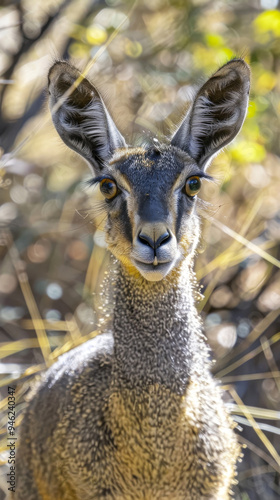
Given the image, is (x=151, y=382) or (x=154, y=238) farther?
(x=151, y=382)

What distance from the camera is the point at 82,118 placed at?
4285mm

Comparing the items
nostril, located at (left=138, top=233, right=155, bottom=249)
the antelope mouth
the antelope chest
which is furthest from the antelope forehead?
the antelope chest

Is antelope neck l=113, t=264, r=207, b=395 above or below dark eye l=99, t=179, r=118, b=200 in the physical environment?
below

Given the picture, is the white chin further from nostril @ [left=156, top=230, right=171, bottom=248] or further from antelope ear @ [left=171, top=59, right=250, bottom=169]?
antelope ear @ [left=171, top=59, right=250, bottom=169]

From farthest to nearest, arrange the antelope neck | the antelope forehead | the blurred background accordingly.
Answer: the blurred background, the antelope neck, the antelope forehead

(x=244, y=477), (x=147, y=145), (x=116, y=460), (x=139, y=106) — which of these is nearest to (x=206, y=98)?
(x=147, y=145)

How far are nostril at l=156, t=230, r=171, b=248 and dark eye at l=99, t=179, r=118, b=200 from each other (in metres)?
0.56

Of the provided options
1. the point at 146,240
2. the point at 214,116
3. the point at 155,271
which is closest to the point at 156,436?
the point at 155,271

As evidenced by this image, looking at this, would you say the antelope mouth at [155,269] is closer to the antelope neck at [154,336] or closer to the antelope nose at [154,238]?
the antelope nose at [154,238]

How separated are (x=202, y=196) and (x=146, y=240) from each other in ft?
11.3

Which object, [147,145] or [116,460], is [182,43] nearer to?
[147,145]

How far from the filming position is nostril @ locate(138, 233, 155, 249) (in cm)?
347

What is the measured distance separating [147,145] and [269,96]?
3.24 metres

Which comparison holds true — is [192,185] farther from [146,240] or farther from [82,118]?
[82,118]
